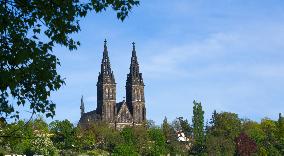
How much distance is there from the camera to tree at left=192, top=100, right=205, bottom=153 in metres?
101

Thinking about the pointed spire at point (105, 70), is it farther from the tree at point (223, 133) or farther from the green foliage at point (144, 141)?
the tree at point (223, 133)

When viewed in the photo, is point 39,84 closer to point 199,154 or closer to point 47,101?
point 47,101

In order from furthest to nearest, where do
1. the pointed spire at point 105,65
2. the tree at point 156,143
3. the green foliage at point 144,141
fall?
the pointed spire at point 105,65, the tree at point 156,143, the green foliage at point 144,141

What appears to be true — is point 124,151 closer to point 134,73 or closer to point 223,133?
point 223,133

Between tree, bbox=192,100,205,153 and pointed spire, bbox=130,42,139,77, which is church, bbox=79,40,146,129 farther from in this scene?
tree, bbox=192,100,205,153

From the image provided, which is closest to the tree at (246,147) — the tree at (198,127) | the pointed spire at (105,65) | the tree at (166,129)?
the tree at (198,127)

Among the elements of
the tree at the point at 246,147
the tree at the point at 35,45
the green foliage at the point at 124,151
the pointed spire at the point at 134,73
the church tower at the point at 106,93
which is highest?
the pointed spire at the point at 134,73

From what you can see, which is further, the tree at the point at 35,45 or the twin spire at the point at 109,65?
the twin spire at the point at 109,65

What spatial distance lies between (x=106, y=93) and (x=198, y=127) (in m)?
33.6

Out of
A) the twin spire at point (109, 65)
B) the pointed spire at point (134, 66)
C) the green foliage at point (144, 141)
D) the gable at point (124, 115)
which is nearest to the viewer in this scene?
the green foliage at point (144, 141)

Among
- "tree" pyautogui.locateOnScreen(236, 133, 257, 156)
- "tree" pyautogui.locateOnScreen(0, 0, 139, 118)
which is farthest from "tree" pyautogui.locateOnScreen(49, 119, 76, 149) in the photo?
"tree" pyautogui.locateOnScreen(0, 0, 139, 118)

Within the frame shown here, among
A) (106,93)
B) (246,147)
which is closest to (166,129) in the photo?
(246,147)

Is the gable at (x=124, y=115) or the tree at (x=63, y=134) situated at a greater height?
the gable at (x=124, y=115)

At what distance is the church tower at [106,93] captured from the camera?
130163 millimetres
